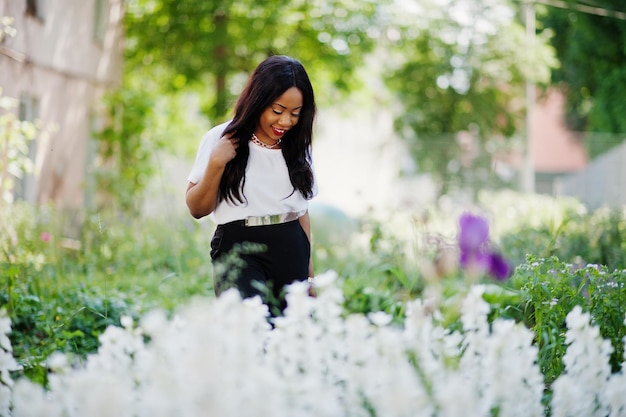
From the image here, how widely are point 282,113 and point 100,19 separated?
11.1 meters

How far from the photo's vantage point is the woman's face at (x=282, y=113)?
12.2ft

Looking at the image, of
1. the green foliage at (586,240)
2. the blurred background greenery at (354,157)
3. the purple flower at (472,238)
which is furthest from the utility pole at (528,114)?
the purple flower at (472,238)

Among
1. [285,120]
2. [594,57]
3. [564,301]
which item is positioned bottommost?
[564,301]

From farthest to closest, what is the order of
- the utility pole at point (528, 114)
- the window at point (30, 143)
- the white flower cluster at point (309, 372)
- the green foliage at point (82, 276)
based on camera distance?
the utility pole at point (528, 114), the window at point (30, 143), the green foliage at point (82, 276), the white flower cluster at point (309, 372)

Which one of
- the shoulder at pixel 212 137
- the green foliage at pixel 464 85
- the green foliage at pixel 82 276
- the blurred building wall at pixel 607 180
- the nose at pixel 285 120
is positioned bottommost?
the green foliage at pixel 82 276

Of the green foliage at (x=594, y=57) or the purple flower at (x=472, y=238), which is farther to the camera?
the green foliage at (x=594, y=57)

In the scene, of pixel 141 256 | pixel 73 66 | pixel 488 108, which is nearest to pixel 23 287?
pixel 141 256

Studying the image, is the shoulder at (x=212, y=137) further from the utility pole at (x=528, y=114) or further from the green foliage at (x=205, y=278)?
the utility pole at (x=528, y=114)

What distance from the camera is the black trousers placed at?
12.2 ft

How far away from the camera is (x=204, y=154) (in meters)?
3.78

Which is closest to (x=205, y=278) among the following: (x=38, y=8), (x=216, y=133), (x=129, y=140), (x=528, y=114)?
(x=216, y=133)

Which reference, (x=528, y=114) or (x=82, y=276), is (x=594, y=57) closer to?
(x=528, y=114)

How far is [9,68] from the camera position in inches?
341

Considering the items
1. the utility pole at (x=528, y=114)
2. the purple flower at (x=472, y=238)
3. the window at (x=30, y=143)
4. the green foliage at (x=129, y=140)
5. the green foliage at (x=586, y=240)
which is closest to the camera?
the purple flower at (x=472, y=238)
